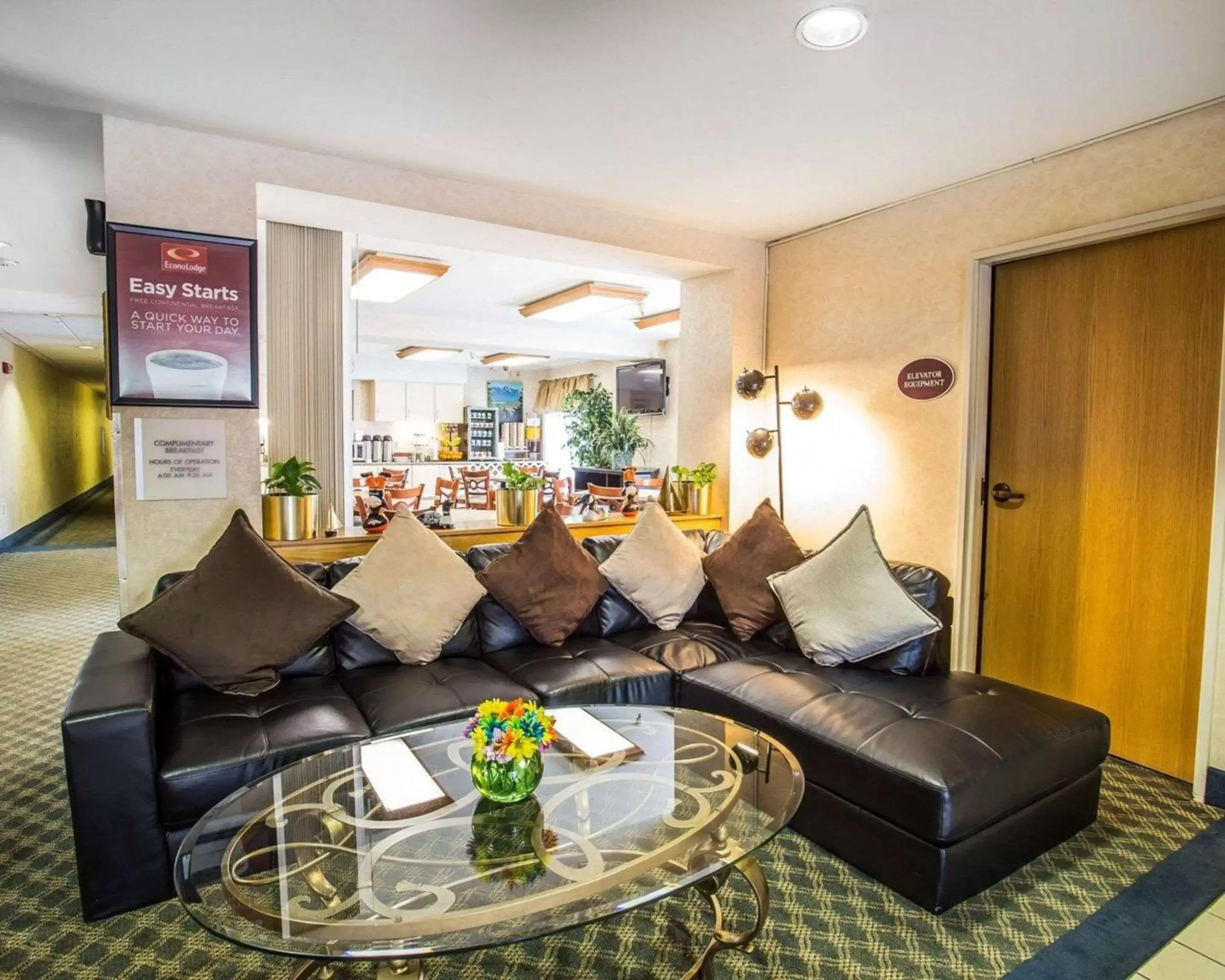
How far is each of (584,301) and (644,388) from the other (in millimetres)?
3277

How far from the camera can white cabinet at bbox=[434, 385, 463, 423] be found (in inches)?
458

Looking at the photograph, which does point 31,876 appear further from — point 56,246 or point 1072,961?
point 56,246

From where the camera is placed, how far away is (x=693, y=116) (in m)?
2.77

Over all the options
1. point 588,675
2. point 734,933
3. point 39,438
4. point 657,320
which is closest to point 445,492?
point 657,320

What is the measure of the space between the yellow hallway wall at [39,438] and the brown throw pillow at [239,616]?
7.49 metres

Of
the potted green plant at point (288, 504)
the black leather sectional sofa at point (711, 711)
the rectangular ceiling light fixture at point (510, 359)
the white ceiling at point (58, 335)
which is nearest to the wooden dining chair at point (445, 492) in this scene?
the rectangular ceiling light fixture at point (510, 359)

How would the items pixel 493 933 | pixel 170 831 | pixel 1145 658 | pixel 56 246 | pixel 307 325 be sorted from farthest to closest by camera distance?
pixel 56 246, pixel 307 325, pixel 1145 658, pixel 170 831, pixel 493 933

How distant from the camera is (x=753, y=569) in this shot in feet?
11.0

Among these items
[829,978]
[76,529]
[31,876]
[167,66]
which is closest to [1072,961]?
[829,978]

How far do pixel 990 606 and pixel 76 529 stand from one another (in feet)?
38.5

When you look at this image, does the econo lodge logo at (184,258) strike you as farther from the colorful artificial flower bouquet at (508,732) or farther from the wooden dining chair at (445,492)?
the wooden dining chair at (445,492)

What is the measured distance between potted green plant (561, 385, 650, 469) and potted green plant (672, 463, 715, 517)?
4967 mm

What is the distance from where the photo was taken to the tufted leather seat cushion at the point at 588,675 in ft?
8.83

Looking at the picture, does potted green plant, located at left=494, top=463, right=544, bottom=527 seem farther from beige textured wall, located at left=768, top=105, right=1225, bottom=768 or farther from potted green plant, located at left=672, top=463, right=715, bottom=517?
beige textured wall, located at left=768, top=105, right=1225, bottom=768
